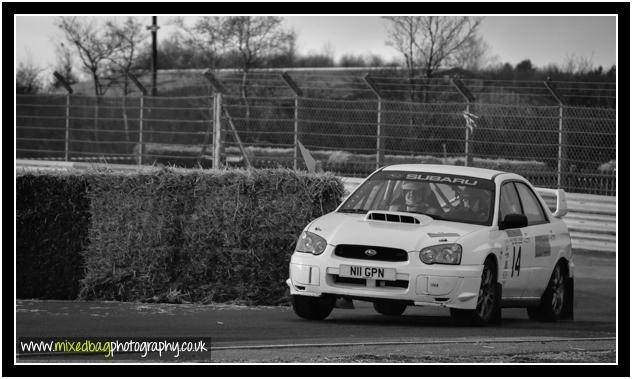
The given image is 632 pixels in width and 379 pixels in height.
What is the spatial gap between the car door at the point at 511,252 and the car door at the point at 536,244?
0.24 ft

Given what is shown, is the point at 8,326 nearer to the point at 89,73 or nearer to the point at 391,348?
the point at 391,348

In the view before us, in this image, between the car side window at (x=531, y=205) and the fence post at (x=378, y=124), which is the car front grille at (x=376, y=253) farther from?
the fence post at (x=378, y=124)

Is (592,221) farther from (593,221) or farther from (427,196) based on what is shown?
(427,196)

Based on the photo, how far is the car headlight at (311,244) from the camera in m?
10.6

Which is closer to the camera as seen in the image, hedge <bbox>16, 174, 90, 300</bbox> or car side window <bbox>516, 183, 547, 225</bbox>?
car side window <bbox>516, 183, 547, 225</bbox>

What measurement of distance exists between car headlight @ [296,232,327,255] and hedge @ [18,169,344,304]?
1385 mm

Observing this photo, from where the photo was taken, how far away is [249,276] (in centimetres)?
1226

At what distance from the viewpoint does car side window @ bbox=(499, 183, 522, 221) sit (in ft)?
37.7

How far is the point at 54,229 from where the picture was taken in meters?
12.8

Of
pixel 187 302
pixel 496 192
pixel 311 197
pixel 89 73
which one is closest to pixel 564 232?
pixel 496 192

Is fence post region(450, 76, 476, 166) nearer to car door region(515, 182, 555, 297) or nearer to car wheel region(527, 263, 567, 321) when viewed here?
car door region(515, 182, 555, 297)

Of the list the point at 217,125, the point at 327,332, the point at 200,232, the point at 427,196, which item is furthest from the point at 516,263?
the point at 217,125

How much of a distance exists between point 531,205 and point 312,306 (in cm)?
269

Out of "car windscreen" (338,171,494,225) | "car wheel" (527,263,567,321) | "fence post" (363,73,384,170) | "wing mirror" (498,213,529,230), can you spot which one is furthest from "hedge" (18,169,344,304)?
"fence post" (363,73,384,170)
